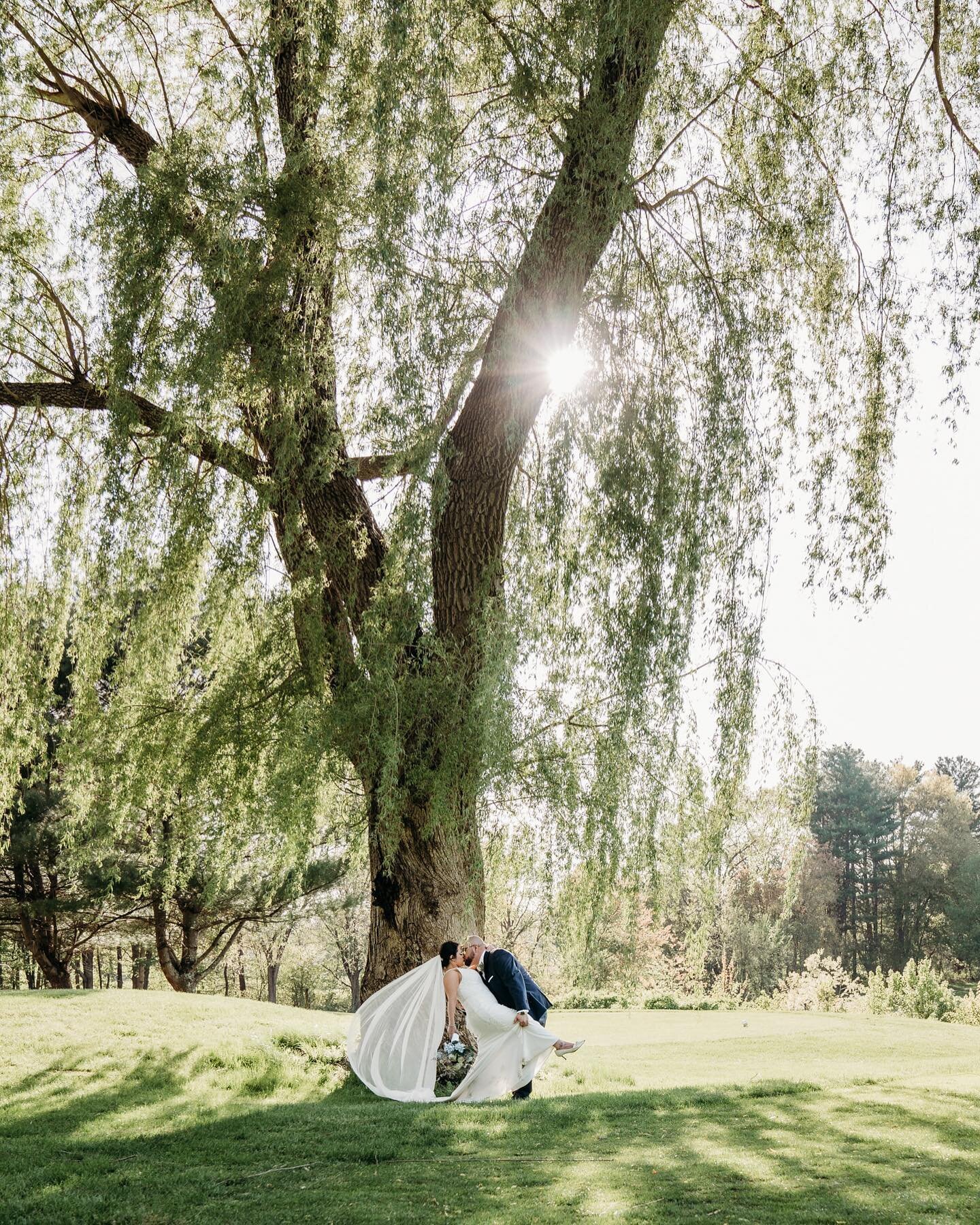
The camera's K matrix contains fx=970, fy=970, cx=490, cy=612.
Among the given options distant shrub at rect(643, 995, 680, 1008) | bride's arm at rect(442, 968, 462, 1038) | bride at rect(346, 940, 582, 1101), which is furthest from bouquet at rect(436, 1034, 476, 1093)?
distant shrub at rect(643, 995, 680, 1008)

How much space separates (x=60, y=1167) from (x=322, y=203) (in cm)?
579

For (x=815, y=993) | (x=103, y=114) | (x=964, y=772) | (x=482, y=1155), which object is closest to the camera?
(x=482, y=1155)

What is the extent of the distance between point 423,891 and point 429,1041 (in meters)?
1.12

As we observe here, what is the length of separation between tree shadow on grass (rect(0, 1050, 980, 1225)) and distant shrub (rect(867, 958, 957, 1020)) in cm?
1006

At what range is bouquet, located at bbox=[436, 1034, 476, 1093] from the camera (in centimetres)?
781

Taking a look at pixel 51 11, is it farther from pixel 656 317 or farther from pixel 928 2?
pixel 928 2

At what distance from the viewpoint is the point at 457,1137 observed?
18.6ft

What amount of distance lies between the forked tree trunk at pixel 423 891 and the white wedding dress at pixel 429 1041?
24cm

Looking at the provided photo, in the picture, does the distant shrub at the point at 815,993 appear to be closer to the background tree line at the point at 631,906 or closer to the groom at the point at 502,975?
the background tree line at the point at 631,906

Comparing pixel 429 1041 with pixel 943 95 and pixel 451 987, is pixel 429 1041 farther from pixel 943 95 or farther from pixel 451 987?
pixel 943 95

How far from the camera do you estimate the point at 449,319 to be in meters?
6.19

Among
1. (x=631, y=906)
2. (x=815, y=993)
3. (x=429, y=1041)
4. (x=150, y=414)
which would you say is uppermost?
(x=150, y=414)

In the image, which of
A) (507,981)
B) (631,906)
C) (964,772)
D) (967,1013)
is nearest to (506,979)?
(507,981)

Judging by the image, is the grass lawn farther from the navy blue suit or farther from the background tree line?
the background tree line
